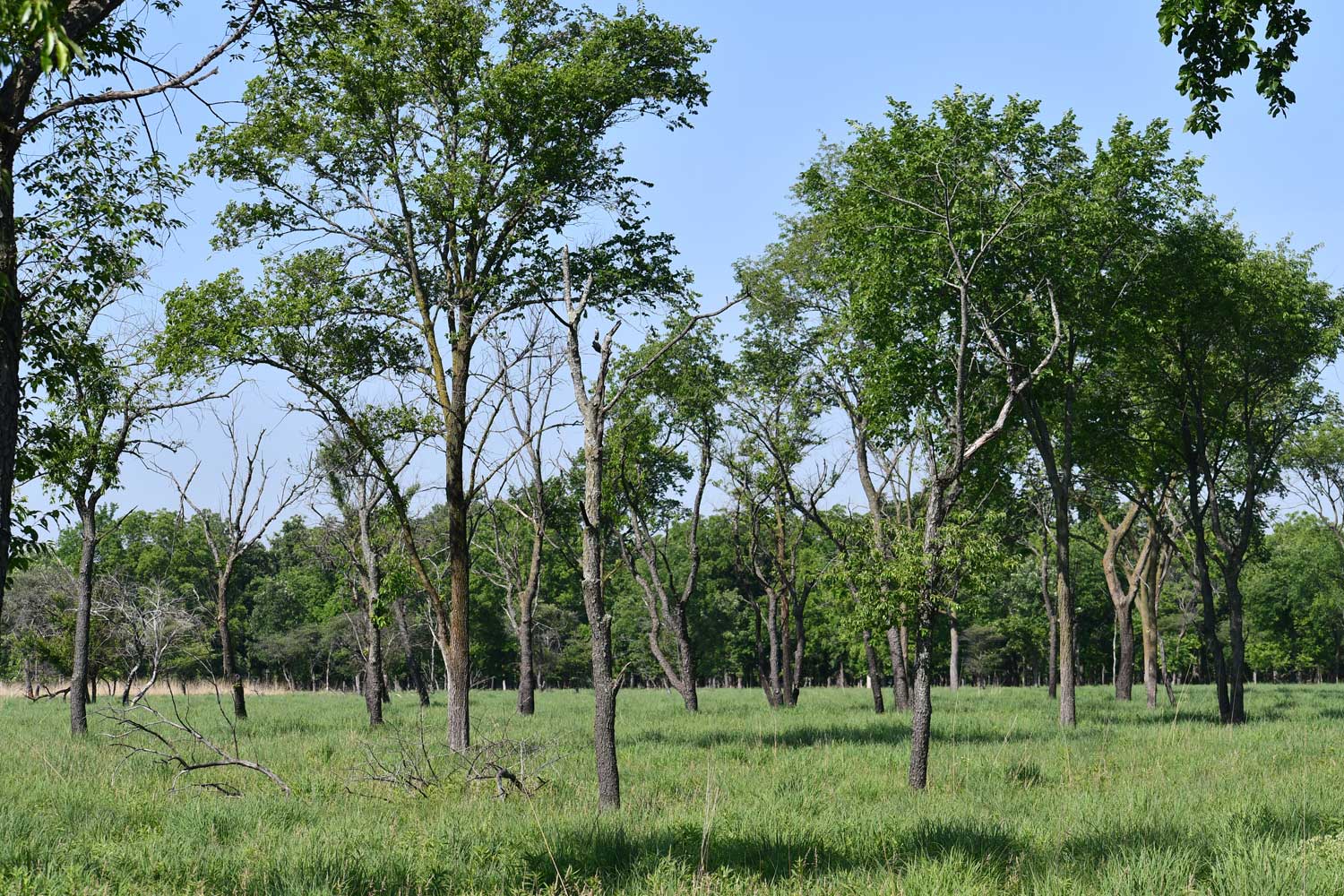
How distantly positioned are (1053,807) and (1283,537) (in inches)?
3103

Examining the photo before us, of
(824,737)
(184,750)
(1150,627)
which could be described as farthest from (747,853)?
(1150,627)

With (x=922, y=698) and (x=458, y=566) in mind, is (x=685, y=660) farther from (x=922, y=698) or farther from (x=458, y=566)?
(x=922, y=698)

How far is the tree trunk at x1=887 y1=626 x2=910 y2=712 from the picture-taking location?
2942cm

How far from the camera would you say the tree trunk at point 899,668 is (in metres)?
29.4

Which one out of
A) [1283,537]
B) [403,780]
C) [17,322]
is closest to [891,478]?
[403,780]

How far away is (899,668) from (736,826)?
2094cm

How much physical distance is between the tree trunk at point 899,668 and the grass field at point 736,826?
10.9 m

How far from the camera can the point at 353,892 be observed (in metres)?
7.74

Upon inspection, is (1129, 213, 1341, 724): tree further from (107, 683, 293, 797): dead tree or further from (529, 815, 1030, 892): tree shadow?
(107, 683, 293, 797): dead tree

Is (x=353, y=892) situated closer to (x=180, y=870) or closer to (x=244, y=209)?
(x=180, y=870)

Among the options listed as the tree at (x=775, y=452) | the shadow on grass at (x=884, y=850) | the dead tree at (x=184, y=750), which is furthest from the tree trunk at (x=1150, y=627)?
the dead tree at (x=184, y=750)

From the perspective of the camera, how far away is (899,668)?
30.2 meters

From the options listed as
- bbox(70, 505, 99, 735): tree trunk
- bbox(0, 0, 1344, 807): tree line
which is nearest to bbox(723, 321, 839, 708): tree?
bbox(0, 0, 1344, 807): tree line

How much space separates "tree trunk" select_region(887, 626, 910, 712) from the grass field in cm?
1087
